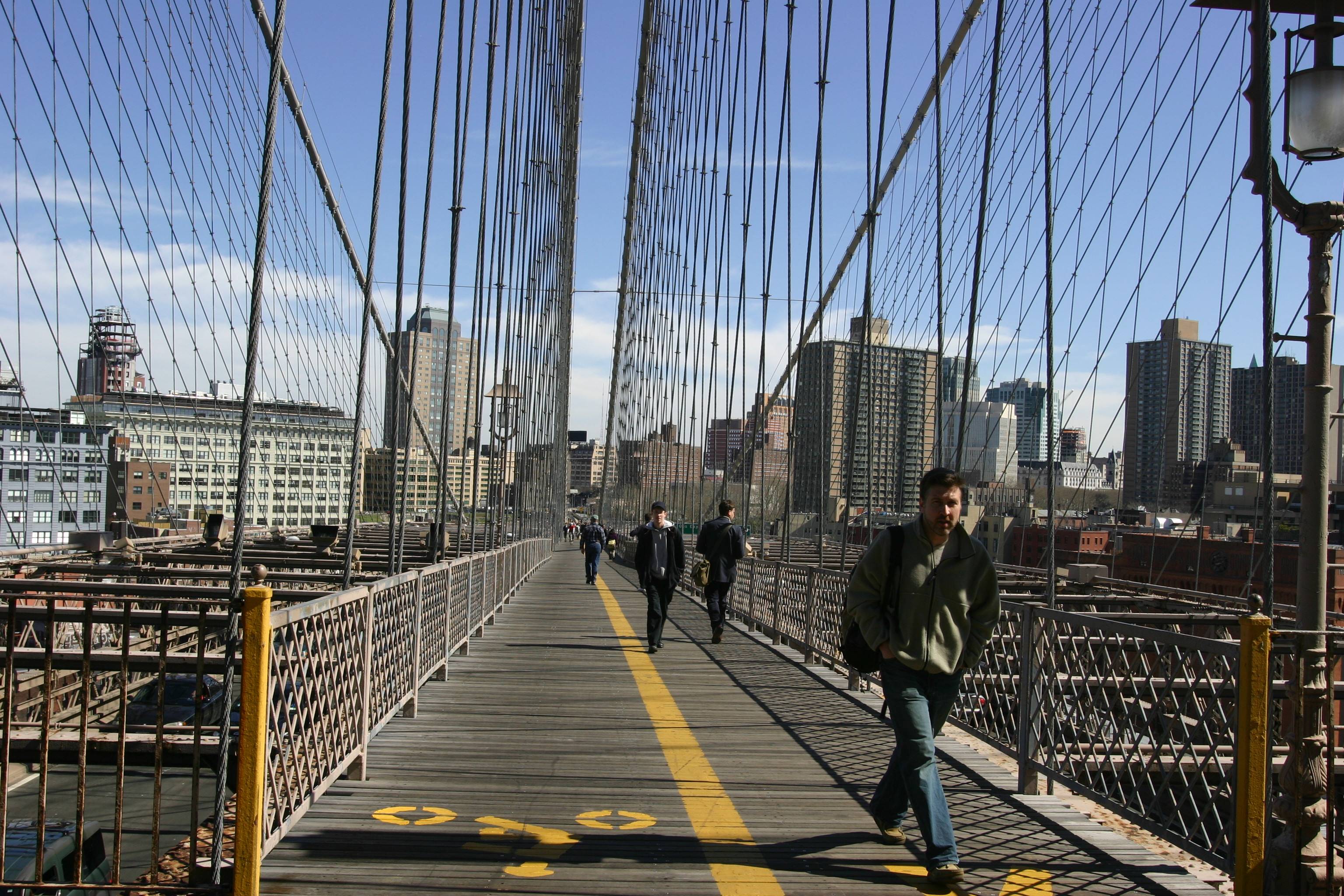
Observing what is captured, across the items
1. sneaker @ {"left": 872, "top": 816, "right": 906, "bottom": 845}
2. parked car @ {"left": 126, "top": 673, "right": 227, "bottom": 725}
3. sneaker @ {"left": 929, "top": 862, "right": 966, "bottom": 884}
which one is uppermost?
sneaker @ {"left": 929, "top": 862, "right": 966, "bottom": 884}

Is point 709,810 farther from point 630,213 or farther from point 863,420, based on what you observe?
point 630,213

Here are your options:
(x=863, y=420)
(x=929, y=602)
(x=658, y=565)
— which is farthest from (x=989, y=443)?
(x=929, y=602)

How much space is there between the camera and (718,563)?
8953 mm

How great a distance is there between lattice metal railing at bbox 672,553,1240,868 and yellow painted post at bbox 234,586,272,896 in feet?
7.92

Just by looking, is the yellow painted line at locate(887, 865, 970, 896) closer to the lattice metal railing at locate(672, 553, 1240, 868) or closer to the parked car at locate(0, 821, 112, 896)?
the lattice metal railing at locate(672, 553, 1240, 868)

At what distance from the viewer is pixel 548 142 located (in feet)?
78.0

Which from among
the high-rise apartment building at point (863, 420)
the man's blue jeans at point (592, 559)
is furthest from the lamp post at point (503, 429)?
the high-rise apartment building at point (863, 420)

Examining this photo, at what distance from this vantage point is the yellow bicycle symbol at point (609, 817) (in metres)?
3.54

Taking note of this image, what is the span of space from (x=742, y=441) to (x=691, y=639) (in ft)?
25.7

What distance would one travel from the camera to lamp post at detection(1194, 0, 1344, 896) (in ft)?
9.09

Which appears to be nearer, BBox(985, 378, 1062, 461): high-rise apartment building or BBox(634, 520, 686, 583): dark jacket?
BBox(634, 520, 686, 583): dark jacket

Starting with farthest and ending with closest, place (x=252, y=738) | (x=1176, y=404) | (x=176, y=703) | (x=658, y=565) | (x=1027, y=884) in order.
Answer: (x=1176, y=404), (x=176, y=703), (x=658, y=565), (x=1027, y=884), (x=252, y=738)

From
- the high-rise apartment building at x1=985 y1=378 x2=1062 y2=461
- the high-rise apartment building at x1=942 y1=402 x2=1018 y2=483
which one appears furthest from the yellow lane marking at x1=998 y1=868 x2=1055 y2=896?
the high-rise apartment building at x1=942 y1=402 x2=1018 y2=483

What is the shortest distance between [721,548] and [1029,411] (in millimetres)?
7611
